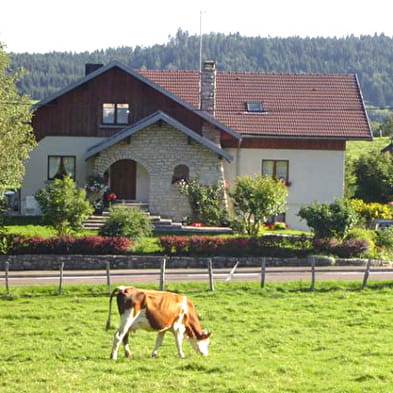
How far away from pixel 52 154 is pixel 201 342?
2816cm

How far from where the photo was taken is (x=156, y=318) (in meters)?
18.7

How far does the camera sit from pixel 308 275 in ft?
108

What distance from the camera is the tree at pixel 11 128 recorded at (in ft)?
112

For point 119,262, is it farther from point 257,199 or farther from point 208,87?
point 208,87

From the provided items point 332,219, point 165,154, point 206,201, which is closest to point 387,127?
point 165,154

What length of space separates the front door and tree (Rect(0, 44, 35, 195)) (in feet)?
32.2

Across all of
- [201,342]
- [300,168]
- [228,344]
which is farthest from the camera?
[300,168]

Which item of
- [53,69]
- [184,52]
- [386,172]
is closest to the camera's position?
[386,172]

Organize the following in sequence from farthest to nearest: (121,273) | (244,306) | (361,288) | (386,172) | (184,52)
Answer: (184,52) < (386,172) < (121,273) < (361,288) < (244,306)

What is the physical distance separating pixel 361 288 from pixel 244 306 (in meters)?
5.34

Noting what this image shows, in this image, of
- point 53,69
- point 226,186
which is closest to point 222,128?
point 226,186

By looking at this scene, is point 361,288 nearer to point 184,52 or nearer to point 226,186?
point 226,186

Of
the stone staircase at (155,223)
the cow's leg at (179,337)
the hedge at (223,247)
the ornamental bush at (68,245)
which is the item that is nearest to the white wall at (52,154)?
the stone staircase at (155,223)

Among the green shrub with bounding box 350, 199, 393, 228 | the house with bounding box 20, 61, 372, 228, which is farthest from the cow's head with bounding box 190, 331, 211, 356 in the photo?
the green shrub with bounding box 350, 199, 393, 228
